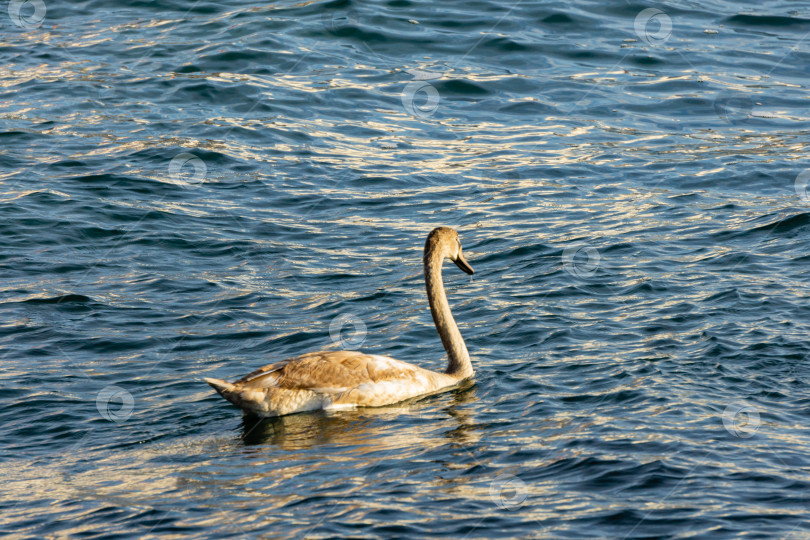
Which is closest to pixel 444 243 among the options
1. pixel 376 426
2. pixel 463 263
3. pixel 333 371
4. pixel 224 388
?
pixel 463 263

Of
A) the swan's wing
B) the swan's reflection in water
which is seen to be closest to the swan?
the swan's wing

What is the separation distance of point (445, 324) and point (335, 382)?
1.42 metres

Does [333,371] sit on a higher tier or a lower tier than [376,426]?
higher

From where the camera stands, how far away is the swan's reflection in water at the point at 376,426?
827 centimetres

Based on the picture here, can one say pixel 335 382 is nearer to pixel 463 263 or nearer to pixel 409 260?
pixel 463 263

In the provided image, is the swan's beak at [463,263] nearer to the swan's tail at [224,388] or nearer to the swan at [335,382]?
the swan at [335,382]

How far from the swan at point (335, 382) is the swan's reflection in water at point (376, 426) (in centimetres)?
10

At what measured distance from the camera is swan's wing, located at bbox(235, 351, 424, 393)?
894cm

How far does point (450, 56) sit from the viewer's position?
20672 mm

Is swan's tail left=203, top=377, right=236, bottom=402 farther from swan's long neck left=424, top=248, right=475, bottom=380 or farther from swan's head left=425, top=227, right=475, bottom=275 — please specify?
swan's head left=425, top=227, right=475, bottom=275

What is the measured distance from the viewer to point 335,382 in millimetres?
9148

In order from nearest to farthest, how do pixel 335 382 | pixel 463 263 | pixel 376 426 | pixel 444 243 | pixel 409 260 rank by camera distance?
pixel 376 426 → pixel 335 382 → pixel 444 243 → pixel 463 263 → pixel 409 260

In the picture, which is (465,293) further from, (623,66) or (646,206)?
(623,66)

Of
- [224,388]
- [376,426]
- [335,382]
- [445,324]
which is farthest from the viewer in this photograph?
[445,324]
